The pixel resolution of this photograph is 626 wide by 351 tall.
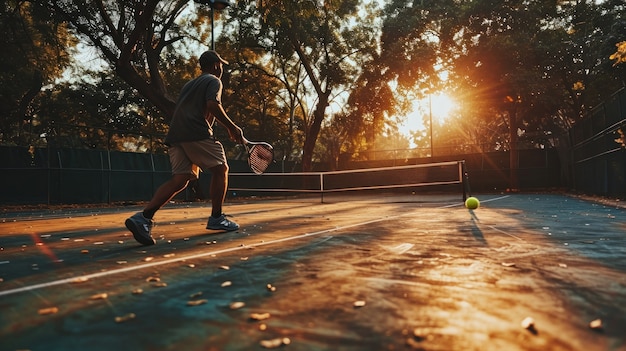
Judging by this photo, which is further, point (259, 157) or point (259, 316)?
point (259, 157)

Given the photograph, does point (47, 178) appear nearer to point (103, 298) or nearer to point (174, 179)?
point (174, 179)

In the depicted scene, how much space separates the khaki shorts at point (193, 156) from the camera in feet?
16.2

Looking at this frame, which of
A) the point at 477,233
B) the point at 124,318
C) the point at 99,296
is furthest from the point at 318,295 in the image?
the point at 477,233

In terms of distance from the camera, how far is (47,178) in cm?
1714

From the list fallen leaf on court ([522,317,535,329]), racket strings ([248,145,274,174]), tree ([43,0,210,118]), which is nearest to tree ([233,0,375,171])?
tree ([43,0,210,118])

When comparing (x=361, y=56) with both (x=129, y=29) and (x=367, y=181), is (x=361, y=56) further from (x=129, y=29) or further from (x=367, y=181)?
(x=129, y=29)

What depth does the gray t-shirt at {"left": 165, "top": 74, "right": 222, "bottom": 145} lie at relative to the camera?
4.89 meters

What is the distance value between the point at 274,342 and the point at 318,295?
73cm

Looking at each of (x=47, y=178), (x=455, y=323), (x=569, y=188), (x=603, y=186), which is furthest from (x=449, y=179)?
(x=455, y=323)

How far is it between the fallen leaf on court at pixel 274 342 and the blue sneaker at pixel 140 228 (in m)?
3.10

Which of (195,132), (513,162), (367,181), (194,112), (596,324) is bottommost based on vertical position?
(596,324)

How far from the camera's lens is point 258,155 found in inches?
252

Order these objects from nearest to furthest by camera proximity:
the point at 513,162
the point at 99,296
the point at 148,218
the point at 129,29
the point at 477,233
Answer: the point at 99,296 < the point at 148,218 < the point at 477,233 < the point at 129,29 < the point at 513,162

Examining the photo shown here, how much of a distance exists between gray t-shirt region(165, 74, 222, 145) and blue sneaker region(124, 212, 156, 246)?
971 mm
